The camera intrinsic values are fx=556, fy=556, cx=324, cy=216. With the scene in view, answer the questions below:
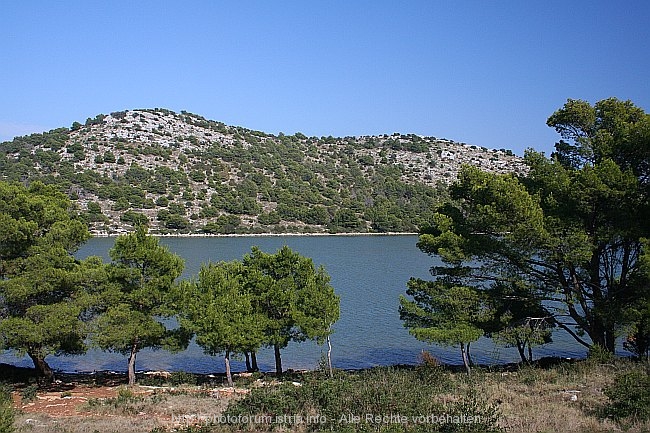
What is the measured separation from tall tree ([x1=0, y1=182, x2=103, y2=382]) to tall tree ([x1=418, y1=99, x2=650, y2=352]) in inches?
513

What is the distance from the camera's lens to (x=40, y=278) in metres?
18.8

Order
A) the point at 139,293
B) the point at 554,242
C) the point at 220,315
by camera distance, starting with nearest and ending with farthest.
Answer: the point at 554,242 → the point at 139,293 → the point at 220,315

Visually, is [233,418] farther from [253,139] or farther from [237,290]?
[253,139]

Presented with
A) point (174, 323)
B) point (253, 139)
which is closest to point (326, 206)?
point (253, 139)

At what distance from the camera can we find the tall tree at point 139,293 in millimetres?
20375

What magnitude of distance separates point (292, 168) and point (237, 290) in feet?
355

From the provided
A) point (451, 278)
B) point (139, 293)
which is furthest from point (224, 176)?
point (451, 278)

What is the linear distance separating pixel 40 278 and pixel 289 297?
9.17 meters

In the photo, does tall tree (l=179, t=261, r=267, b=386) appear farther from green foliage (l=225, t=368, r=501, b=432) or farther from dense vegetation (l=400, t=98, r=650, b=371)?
green foliage (l=225, t=368, r=501, b=432)

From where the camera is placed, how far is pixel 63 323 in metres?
18.4

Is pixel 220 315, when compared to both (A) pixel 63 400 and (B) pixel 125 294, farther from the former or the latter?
(A) pixel 63 400

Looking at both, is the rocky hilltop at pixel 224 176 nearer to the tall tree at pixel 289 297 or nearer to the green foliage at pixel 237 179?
the green foliage at pixel 237 179

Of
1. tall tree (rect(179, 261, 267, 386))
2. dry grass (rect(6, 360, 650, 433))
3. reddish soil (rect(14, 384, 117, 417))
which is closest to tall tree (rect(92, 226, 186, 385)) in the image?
tall tree (rect(179, 261, 267, 386))

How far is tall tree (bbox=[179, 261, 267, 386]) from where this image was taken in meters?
21.1
